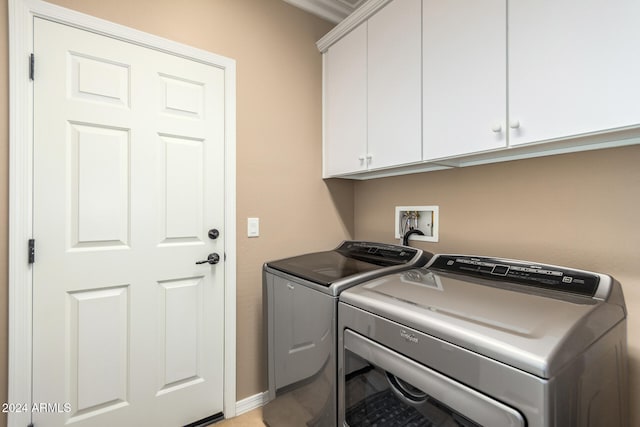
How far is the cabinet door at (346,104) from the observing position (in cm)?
172

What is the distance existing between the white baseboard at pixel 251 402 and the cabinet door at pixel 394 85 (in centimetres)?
154

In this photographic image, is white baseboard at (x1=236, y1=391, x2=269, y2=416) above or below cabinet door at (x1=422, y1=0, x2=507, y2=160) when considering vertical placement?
below

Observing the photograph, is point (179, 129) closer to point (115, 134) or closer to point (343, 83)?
point (115, 134)

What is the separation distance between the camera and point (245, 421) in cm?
172

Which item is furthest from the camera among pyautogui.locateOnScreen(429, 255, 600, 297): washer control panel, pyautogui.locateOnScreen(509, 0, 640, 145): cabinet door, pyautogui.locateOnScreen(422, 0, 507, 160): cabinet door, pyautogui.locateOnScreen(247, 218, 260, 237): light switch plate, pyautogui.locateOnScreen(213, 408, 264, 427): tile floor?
pyautogui.locateOnScreen(247, 218, 260, 237): light switch plate

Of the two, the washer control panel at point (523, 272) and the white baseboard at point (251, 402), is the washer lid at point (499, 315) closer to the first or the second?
the washer control panel at point (523, 272)

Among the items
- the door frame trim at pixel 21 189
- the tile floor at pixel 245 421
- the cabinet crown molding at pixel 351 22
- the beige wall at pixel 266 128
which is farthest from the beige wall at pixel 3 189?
the cabinet crown molding at pixel 351 22

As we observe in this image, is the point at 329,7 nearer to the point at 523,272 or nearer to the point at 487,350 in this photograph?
the point at 523,272

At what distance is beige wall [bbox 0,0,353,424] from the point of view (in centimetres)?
169

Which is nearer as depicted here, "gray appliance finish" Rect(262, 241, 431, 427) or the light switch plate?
"gray appliance finish" Rect(262, 241, 431, 427)

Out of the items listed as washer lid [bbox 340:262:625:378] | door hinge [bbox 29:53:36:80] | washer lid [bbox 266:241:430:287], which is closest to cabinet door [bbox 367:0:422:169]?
washer lid [bbox 266:241:430:287]

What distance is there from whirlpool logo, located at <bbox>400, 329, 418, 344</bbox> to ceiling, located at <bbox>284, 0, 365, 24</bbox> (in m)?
2.05

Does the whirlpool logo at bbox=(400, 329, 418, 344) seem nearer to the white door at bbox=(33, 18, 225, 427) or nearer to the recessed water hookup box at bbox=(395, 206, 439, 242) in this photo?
the recessed water hookup box at bbox=(395, 206, 439, 242)

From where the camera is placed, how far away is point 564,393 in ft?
2.14
